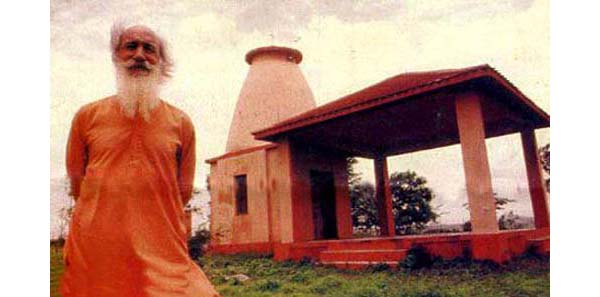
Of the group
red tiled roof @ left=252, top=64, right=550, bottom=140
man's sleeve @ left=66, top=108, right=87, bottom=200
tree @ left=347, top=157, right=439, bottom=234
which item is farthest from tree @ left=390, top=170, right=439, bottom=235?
man's sleeve @ left=66, top=108, right=87, bottom=200

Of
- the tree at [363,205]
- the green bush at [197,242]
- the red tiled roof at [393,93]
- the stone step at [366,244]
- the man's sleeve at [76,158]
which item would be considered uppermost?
the red tiled roof at [393,93]

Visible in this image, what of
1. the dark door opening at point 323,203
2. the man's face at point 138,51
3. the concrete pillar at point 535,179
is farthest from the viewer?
the dark door opening at point 323,203

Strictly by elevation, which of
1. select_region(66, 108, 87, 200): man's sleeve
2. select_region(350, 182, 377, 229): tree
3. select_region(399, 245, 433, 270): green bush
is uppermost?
select_region(66, 108, 87, 200): man's sleeve

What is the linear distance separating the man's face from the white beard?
0.10ft

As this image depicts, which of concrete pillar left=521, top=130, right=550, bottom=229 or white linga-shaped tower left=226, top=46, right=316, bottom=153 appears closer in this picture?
concrete pillar left=521, top=130, right=550, bottom=229

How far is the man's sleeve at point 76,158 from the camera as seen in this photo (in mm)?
3441

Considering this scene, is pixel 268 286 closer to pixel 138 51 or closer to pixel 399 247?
pixel 399 247

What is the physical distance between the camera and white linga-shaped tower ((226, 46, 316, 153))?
3693mm

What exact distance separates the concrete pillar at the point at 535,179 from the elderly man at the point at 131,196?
196 centimetres

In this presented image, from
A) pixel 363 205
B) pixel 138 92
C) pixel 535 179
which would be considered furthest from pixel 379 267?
pixel 138 92

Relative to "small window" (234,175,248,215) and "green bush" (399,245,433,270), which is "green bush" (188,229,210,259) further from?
"green bush" (399,245,433,270)

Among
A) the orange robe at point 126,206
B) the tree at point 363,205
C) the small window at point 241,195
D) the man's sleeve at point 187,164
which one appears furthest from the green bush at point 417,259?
the man's sleeve at point 187,164

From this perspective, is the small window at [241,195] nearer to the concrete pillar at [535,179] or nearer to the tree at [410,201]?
the tree at [410,201]

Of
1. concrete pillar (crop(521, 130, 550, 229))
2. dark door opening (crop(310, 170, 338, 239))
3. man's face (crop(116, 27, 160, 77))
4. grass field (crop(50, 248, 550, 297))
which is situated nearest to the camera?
grass field (crop(50, 248, 550, 297))
